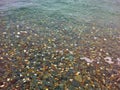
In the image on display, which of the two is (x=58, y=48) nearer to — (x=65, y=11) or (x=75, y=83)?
(x=75, y=83)

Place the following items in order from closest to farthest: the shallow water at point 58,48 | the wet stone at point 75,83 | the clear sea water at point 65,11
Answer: the wet stone at point 75,83 → the shallow water at point 58,48 → the clear sea water at point 65,11

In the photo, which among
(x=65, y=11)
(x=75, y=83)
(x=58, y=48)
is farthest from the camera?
(x=65, y=11)

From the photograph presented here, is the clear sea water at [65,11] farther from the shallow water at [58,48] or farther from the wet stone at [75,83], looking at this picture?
the wet stone at [75,83]

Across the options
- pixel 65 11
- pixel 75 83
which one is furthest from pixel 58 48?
pixel 65 11

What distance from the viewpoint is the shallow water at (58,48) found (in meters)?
10.1

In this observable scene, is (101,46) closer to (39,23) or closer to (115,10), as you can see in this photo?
(39,23)

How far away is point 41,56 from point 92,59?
9.02 feet

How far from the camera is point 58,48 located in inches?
509

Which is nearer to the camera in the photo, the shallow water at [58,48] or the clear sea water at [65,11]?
the shallow water at [58,48]

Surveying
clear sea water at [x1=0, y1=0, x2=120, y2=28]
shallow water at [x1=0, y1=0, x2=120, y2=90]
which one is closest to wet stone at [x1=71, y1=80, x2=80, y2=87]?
shallow water at [x1=0, y1=0, x2=120, y2=90]

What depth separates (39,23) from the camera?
16.9 meters

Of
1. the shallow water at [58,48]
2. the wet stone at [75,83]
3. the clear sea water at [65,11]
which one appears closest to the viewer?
the wet stone at [75,83]

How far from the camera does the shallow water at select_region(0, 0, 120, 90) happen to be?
10.1 meters

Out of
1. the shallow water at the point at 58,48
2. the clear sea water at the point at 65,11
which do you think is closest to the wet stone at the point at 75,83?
the shallow water at the point at 58,48
